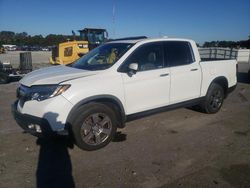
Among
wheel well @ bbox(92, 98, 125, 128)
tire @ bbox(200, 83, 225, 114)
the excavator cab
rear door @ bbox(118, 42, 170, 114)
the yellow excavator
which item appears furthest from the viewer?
the excavator cab

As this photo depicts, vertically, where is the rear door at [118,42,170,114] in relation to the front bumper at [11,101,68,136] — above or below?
above

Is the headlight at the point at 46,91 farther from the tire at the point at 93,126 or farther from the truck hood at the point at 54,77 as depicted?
the tire at the point at 93,126

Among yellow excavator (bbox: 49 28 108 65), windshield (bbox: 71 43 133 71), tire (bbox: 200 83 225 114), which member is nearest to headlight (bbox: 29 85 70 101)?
windshield (bbox: 71 43 133 71)

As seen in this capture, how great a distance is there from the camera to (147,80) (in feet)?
16.3

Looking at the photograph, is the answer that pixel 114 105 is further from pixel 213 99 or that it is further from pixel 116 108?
pixel 213 99

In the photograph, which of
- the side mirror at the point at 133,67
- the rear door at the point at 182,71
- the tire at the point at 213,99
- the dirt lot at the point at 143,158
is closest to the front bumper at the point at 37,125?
the dirt lot at the point at 143,158

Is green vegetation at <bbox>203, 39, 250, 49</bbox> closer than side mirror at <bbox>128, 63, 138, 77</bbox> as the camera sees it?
No

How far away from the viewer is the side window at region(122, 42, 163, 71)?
4.98 meters

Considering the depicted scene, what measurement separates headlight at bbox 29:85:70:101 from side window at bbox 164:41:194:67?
7.78 feet

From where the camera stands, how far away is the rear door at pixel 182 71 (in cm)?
547

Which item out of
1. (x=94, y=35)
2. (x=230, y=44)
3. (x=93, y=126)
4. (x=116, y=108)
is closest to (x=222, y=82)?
(x=116, y=108)

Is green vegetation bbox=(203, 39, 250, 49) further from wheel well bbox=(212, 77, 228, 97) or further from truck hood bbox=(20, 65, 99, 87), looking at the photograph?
truck hood bbox=(20, 65, 99, 87)

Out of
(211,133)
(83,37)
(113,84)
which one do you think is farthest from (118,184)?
(83,37)

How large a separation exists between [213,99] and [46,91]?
167 inches
